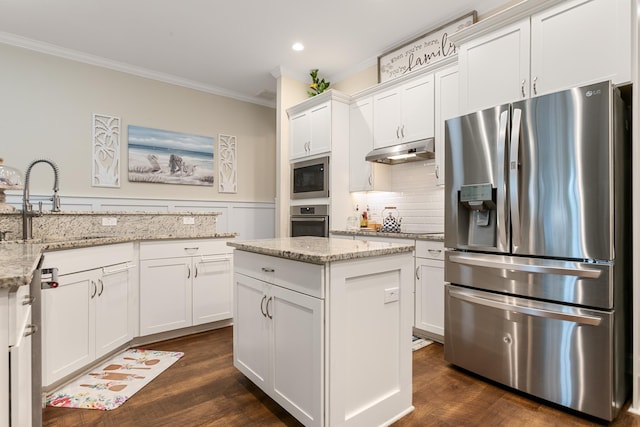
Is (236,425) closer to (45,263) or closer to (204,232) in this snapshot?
(45,263)

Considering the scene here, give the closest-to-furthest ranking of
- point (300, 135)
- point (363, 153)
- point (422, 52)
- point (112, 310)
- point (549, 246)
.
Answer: point (549, 246)
point (112, 310)
point (422, 52)
point (363, 153)
point (300, 135)

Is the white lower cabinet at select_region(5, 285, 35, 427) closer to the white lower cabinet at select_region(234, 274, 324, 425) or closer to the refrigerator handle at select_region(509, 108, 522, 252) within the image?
the white lower cabinet at select_region(234, 274, 324, 425)

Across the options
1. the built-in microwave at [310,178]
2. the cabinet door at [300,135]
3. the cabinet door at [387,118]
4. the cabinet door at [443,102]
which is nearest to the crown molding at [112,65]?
the cabinet door at [300,135]

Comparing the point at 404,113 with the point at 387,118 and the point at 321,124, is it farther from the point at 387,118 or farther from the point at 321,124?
the point at 321,124

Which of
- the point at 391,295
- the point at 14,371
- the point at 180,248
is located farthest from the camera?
the point at 180,248

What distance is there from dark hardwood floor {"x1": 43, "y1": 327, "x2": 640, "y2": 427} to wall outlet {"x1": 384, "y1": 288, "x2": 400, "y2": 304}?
2.20 feet

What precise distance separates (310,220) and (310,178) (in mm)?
516

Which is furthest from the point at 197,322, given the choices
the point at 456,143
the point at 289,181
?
the point at 456,143

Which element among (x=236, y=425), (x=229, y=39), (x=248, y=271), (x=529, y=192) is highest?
(x=229, y=39)

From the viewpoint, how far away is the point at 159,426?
1.81 meters

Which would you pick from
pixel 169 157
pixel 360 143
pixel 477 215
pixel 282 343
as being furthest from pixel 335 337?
pixel 169 157

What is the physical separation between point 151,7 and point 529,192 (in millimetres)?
3491

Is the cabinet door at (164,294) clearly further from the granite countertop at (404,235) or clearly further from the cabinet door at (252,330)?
the granite countertop at (404,235)

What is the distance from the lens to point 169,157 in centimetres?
469
